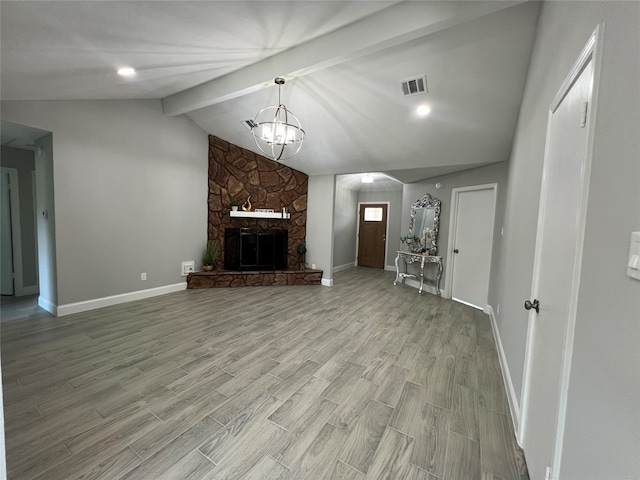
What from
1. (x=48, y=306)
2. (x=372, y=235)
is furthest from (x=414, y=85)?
(x=372, y=235)

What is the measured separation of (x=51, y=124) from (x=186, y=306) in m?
2.77

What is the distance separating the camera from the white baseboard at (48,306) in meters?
3.46

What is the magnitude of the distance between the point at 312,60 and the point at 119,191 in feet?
10.7

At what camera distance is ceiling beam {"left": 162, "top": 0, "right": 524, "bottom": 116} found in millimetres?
1949

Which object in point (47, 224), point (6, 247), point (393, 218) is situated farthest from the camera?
point (393, 218)

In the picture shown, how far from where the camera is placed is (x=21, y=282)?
435cm

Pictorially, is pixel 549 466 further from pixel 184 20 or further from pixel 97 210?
pixel 97 210

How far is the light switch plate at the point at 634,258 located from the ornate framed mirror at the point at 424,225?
4774 mm

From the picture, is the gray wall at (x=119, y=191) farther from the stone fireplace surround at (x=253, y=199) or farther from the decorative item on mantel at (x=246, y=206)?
the decorative item on mantel at (x=246, y=206)

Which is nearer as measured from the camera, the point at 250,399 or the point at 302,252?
the point at 250,399

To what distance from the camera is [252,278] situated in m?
5.41

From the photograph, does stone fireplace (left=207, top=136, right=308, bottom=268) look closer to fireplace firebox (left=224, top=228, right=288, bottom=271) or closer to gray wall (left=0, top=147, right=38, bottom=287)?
fireplace firebox (left=224, top=228, right=288, bottom=271)

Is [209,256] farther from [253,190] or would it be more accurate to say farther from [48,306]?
[48,306]

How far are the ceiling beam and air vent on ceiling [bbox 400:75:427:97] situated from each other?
689 mm
